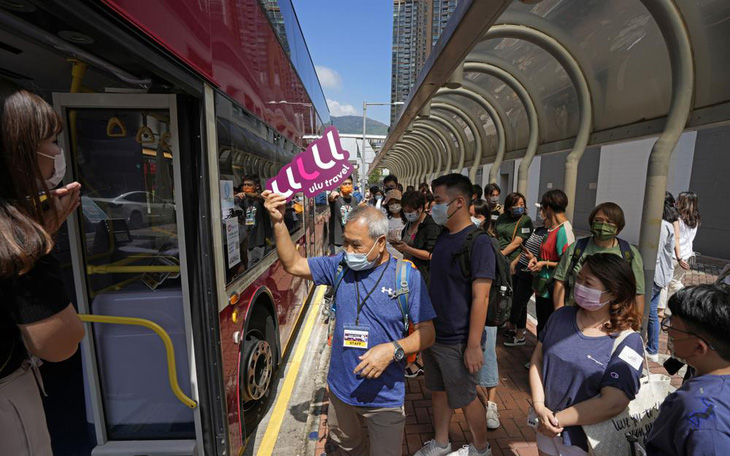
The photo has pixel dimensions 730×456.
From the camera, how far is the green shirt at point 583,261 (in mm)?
2730

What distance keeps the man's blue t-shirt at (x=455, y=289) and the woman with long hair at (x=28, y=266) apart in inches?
79.3

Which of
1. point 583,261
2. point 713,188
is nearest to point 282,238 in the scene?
point 583,261

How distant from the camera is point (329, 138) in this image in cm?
220

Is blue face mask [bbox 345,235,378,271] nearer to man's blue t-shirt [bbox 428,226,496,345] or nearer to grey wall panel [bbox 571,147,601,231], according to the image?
man's blue t-shirt [bbox 428,226,496,345]

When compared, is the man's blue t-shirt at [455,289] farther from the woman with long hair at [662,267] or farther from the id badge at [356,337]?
the woman with long hair at [662,267]

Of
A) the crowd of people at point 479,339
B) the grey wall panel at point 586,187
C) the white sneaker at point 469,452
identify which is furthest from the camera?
the grey wall panel at point 586,187

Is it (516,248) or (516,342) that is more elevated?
(516,248)

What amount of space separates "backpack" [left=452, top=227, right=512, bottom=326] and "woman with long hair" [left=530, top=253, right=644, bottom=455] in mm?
556

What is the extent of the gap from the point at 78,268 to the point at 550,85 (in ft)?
21.1

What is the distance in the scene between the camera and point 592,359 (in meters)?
1.82

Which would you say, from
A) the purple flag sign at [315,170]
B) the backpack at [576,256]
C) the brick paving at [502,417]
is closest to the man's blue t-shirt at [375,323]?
the purple flag sign at [315,170]

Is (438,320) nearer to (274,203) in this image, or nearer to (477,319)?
(477,319)

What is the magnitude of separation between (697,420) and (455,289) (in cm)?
137

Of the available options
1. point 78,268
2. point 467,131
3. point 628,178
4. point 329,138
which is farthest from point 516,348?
point 628,178
